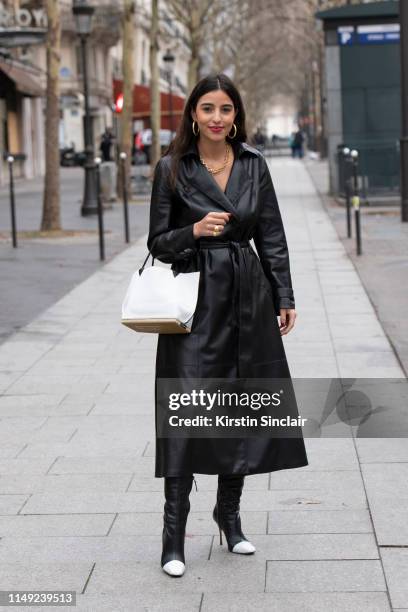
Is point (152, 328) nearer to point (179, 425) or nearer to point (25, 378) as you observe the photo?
point (179, 425)

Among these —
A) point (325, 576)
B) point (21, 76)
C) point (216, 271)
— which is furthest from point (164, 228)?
point (21, 76)

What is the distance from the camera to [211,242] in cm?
450

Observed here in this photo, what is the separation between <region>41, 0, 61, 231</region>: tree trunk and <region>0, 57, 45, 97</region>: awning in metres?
20.9

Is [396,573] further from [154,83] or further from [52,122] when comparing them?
[154,83]

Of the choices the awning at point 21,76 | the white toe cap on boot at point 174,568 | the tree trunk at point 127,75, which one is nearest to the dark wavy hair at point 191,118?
the white toe cap on boot at point 174,568

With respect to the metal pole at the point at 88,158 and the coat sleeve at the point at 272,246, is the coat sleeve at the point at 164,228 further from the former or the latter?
the metal pole at the point at 88,158

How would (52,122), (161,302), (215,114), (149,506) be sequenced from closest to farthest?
1. (161,302)
2. (215,114)
3. (149,506)
4. (52,122)

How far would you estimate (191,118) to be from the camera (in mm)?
4562

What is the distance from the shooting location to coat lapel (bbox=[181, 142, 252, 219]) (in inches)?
176

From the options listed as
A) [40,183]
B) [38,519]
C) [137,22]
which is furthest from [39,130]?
[38,519]

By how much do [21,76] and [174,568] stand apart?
4287 centimetres

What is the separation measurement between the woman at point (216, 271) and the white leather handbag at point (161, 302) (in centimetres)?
8

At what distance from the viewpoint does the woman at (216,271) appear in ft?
14.6

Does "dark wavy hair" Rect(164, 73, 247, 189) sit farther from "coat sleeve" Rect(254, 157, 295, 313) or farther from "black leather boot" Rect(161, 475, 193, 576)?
"black leather boot" Rect(161, 475, 193, 576)
